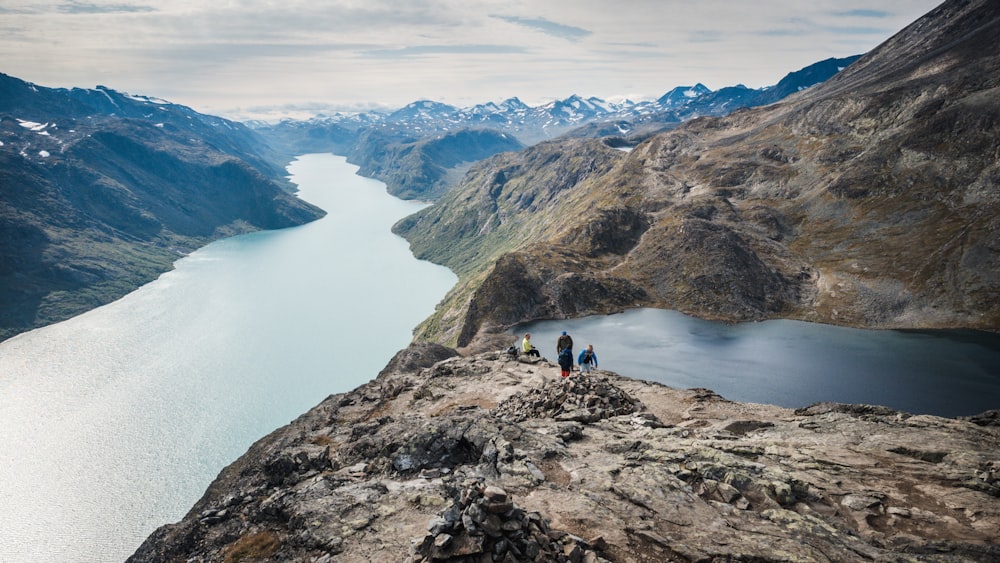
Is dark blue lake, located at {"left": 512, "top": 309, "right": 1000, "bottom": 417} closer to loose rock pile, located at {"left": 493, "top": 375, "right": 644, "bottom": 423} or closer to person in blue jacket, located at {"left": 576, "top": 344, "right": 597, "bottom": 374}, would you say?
person in blue jacket, located at {"left": 576, "top": 344, "right": 597, "bottom": 374}

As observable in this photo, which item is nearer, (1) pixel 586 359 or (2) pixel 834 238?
(1) pixel 586 359

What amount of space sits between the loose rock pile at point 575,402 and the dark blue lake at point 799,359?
53746 millimetres

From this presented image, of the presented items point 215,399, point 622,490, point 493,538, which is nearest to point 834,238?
point 622,490

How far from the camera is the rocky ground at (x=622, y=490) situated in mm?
20750

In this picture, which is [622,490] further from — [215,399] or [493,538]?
[215,399]

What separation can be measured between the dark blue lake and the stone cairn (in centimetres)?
7580

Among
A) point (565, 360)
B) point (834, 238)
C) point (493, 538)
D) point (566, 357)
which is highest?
point (834, 238)

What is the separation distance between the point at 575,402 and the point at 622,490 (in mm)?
14372

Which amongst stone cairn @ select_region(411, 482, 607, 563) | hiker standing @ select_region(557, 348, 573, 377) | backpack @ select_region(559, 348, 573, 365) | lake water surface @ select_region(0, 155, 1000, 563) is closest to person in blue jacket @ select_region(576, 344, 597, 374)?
hiker standing @ select_region(557, 348, 573, 377)

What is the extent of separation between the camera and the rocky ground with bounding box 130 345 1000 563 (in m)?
20.8

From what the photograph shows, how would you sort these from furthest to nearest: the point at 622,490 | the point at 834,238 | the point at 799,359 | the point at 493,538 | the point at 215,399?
the point at 215,399 < the point at 834,238 < the point at 799,359 < the point at 622,490 < the point at 493,538

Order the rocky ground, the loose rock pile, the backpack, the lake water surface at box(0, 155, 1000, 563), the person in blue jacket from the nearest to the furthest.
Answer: the rocky ground, the loose rock pile, the backpack, the person in blue jacket, the lake water surface at box(0, 155, 1000, 563)

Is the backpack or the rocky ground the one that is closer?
the rocky ground

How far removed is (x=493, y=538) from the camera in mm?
19500
